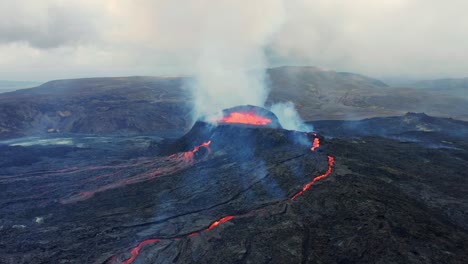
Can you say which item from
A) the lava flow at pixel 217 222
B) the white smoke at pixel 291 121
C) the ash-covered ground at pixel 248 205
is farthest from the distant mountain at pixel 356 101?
the lava flow at pixel 217 222

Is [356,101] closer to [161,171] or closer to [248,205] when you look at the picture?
[161,171]

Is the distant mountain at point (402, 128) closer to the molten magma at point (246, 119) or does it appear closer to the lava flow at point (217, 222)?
the molten magma at point (246, 119)

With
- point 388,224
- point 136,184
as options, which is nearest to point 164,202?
point 136,184

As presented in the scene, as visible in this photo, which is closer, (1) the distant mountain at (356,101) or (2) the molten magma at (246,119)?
(2) the molten magma at (246,119)

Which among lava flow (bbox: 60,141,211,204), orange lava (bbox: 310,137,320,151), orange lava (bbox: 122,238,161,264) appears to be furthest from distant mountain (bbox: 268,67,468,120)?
orange lava (bbox: 122,238,161,264)

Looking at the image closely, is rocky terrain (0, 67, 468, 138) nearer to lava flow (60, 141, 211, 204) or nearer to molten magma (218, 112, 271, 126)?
molten magma (218, 112, 271, 126)

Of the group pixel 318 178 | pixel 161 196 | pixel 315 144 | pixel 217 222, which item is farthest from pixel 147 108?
pixel 217 222

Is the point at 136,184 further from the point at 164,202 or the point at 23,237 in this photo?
the point at 23,237
